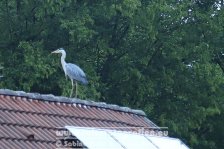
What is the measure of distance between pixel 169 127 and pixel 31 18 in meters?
5.52

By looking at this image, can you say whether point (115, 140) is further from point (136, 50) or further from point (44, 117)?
point (136, 50)

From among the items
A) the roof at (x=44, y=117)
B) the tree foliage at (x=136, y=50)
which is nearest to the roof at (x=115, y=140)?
the roof at (x=44, y=117)

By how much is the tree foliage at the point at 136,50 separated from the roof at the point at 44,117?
11.2m

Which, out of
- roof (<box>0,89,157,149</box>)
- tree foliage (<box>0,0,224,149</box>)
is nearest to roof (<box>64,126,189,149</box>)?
roof (<box>0,89,157,149</box>)

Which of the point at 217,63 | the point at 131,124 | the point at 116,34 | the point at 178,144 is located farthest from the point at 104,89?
the point at 178,144

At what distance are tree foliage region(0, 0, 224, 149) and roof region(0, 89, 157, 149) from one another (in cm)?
1121

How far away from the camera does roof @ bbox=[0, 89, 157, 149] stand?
1616 centimetres

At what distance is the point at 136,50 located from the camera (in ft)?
107

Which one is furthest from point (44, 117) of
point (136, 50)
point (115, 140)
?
point (136, 50)

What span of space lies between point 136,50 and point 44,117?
50.6ft

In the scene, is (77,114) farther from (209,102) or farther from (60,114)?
(209,102)

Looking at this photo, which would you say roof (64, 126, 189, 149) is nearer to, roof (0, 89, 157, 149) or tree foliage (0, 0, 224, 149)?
roof (0, 89, 157, 149)

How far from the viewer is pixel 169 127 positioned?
100 feet

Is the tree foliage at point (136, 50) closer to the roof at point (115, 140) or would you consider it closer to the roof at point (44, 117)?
the roof at point (44, 117)
